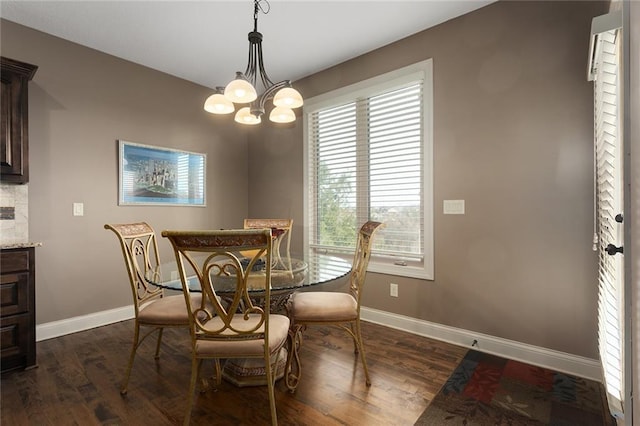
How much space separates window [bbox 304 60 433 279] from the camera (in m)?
2.78

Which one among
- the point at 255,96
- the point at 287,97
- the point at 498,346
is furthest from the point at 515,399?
the point at 255,96

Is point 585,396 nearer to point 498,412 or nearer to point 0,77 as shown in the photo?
point 498,412

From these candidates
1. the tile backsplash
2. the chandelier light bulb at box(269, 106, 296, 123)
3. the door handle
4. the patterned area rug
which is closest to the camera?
the door handle

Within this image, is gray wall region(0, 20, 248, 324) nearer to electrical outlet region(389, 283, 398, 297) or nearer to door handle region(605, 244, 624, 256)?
electrical outlet region(389, 283, 398, 297)

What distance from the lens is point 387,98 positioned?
3.01 m

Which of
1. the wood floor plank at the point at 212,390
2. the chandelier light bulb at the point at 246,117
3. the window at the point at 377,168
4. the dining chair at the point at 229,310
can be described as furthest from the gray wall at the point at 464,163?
the dining chair at the point at 229,310

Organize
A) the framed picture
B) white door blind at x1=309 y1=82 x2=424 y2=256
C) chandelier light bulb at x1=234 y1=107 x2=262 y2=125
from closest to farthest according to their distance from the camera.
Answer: chandelier light bulb at x1=234 y1=107 x2=262 y2=125, white door blind at x1=309 y1=82 x2=424 y2=256, the framed picture

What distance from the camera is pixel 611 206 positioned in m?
1.45

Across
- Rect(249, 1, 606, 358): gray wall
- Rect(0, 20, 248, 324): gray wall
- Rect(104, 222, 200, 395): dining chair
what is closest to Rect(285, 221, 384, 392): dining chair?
Rect(104, 222, 200, 395): dining chair

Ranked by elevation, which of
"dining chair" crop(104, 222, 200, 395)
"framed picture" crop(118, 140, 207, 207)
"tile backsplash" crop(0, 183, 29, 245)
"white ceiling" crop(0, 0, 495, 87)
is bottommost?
"dining chair" crop(104, 222, 200, 395)

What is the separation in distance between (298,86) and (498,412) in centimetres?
369

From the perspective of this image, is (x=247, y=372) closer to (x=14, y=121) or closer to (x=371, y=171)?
(x=371, y=171)

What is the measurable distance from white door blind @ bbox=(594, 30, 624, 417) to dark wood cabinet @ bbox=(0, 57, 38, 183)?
372 cm

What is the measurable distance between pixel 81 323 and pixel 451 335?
11.4 feet
